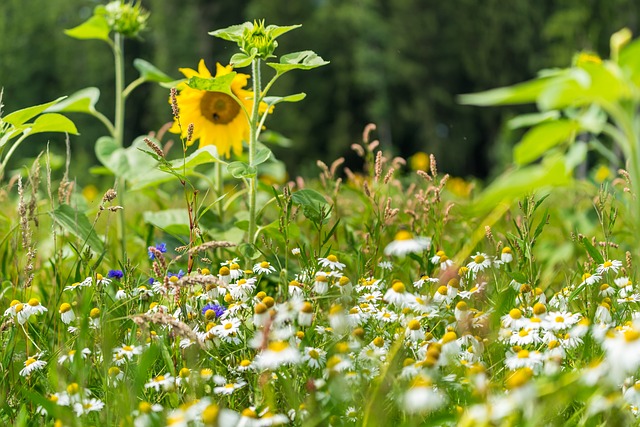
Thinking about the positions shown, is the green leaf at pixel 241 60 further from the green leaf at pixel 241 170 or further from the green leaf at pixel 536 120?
the green leaf at pixel 536 120

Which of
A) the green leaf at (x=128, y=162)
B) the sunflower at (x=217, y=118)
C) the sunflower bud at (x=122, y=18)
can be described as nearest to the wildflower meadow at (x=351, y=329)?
the green leaf at (x=128, y=162)

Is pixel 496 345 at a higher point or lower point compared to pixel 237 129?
lower

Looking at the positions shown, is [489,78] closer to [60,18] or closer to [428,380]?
[60,18]

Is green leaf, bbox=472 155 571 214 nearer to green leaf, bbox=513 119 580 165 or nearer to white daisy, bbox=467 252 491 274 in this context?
green leaf, bbox=513 119 580 165

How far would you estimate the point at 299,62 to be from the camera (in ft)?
6.20

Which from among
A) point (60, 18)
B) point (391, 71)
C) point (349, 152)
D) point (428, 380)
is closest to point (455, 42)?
point (391, 71)

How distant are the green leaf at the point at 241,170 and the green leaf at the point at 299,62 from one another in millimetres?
247

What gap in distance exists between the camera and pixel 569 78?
88 cm

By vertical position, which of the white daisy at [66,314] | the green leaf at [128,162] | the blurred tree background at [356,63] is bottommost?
the blurred tree background at [356,63]

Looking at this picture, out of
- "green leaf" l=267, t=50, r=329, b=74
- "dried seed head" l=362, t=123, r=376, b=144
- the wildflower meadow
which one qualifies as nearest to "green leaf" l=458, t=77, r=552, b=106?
the wildflower meadow

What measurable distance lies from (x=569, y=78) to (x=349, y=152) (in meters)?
23.7

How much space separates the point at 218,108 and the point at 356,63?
23183 millimetres

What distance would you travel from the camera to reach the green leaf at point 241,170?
1.78m

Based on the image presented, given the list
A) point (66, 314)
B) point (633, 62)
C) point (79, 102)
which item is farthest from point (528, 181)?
point (79, 102)
